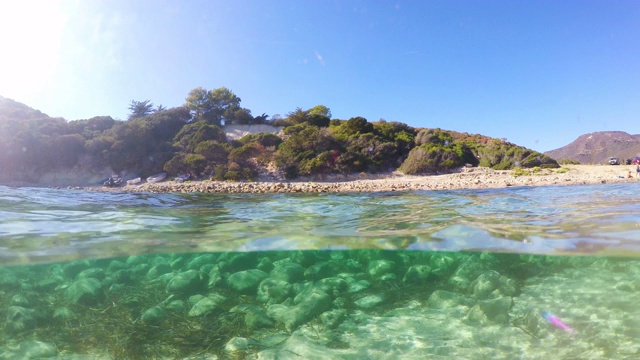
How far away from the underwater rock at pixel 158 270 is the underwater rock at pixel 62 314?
5.38ft

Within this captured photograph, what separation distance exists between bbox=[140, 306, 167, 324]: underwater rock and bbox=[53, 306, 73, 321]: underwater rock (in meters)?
0.97

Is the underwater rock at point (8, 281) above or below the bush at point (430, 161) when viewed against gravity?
below

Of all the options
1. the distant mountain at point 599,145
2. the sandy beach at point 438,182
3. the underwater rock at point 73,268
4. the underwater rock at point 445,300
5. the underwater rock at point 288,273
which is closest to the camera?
the underwater rock at point 445,300

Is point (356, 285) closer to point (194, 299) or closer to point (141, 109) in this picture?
point (194, 299)

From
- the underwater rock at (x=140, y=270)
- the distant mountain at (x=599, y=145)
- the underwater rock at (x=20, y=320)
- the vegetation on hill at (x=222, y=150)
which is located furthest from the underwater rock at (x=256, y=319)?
the distant mountain at (x=599, y=145)

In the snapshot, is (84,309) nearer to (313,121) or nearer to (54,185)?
(54,185)

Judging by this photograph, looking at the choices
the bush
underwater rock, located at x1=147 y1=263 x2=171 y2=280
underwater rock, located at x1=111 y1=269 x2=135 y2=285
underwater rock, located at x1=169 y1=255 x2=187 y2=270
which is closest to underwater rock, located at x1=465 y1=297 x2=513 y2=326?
underwater rock, located at x1=147 y1=263 x2=171 y2=280

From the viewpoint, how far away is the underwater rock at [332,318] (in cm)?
419

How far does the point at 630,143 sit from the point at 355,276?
6136 cm

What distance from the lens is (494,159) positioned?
24.1m

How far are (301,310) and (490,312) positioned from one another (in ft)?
6.99

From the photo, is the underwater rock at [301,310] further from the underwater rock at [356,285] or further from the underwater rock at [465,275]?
the underwater rock at [465,275]

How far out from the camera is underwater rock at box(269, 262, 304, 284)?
17.5 ft

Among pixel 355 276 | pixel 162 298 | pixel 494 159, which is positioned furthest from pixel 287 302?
pixel 494 159
